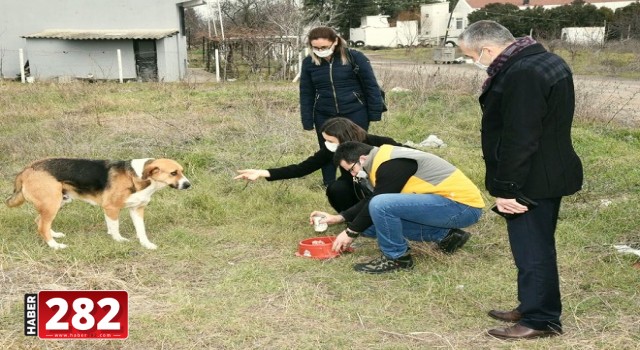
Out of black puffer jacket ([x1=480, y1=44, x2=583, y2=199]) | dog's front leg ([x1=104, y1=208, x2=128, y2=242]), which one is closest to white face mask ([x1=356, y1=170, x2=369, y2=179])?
black puffer jacket ([x1=480, y1=44, x2=583, y2=199])

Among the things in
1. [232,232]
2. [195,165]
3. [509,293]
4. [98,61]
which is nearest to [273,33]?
[98,61]

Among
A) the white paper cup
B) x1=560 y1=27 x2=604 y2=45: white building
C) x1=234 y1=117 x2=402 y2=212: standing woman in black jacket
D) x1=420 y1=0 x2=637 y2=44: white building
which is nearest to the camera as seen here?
x1=234 y1=117 x2=402 y2=212: standing woman in black jacket

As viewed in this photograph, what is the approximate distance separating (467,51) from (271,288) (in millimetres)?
1997

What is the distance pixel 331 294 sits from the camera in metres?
4.19

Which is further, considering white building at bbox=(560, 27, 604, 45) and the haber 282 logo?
white building at bbox=(560, 27, 604, 45)

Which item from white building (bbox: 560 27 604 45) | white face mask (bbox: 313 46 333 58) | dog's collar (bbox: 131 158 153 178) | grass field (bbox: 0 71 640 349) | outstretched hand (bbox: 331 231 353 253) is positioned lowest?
grass field (bbox: 0 71 640 349)

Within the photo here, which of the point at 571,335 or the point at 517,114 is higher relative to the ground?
the point at 517,114

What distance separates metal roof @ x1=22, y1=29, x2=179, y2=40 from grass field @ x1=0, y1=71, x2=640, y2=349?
15.1m

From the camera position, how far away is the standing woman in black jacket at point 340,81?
19.7 feet

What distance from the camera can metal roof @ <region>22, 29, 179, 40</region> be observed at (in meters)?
23.1

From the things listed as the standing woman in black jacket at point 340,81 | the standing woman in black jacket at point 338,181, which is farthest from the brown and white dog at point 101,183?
the standing woman in black jacket at point 340,81

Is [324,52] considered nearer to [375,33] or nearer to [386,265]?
[386,265]

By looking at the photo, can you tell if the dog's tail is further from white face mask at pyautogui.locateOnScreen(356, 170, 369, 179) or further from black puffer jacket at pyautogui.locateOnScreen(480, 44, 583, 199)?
black puffer jacket at pyautogui.locateOnScreen(480, 44, 583, 199)

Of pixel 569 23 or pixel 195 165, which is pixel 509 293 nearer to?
pixel 195 165
